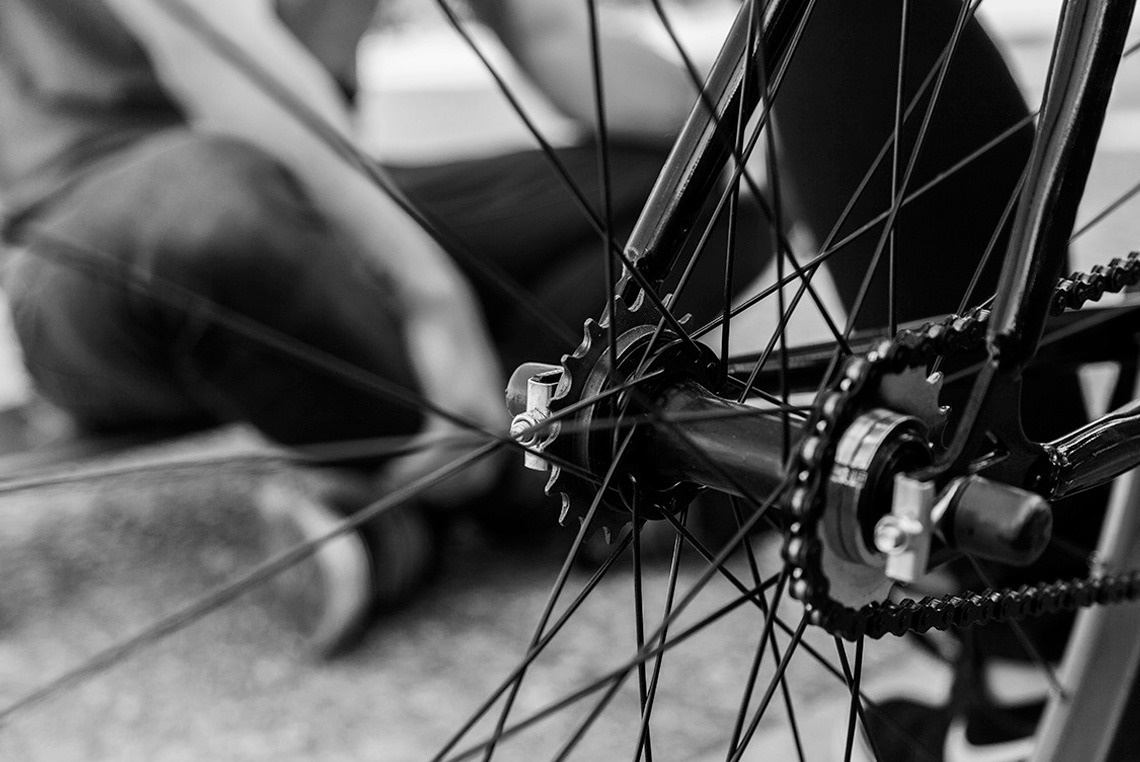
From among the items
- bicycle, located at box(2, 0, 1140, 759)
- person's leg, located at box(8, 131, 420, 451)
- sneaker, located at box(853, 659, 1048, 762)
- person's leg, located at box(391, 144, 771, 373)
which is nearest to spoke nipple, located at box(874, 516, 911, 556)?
bicycle, located at box(2, 0, 1140, 759)

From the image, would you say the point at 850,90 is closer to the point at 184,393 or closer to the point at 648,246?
the point at 648,246

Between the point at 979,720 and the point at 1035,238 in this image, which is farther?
the point at 979,720

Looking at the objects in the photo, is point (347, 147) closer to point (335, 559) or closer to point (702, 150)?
point (702, 150)

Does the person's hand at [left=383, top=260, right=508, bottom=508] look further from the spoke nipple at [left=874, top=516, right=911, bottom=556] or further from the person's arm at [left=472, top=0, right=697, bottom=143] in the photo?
the spoke nipple at [left=874, top=516, right=911, bottom=556]

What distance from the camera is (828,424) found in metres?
0.34

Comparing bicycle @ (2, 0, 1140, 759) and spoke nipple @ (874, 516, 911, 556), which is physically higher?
bicycle @ (2, 0, 1140, 759)

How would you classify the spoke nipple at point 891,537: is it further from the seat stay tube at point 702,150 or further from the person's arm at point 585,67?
the person's arm at point 585,67

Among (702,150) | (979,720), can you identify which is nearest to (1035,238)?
(702,150)

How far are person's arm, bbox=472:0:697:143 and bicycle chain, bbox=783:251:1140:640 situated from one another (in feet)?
2.89

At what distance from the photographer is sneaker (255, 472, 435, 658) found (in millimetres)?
999

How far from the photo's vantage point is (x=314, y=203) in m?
1.08

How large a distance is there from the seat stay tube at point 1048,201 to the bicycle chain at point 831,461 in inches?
0.9

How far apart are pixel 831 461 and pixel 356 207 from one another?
0.80m

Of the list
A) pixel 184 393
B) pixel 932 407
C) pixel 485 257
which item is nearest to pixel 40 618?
pixel 184 393
